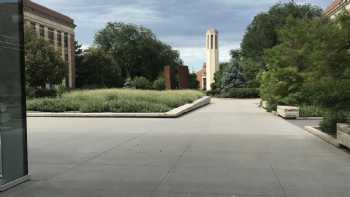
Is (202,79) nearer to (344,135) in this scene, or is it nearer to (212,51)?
(212,51)

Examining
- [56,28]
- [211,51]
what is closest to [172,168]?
[56,28]

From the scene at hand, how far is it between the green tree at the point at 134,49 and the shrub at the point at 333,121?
79.9 metres

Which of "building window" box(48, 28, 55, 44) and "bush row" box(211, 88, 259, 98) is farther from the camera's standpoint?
"building window" box(48, 28, 55, 44)

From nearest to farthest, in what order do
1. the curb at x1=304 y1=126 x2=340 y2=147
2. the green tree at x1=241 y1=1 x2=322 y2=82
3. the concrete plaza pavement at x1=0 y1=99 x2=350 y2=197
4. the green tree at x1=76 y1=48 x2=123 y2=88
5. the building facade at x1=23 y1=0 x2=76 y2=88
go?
the concrete plaza pavement at x1=0 y1=99 x2=350 y2=197, the curb at x1=304 y1=126 x2=340 y2=147, the green tree at x1=241 y1=1 x2=322 y2=82, the building facade at x1=23 y1=0 x2=76 y2=88, the green tree at x1=76 y1=48 x2=123 y2=88

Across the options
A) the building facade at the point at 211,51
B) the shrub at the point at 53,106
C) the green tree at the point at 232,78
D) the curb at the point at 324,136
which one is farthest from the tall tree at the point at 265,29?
the curb at the point at 324,136

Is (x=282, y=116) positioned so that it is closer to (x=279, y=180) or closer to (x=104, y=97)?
(x=104, y=97)

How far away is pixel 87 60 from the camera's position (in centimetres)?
7900

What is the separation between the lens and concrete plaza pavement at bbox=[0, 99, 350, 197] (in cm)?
677

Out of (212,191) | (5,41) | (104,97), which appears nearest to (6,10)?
(5,41)

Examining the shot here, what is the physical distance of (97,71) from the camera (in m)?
75.8

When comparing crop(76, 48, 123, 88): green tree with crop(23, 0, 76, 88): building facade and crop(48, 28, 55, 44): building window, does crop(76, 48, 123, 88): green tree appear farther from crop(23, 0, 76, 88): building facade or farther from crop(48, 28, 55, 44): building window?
crop(48, 28, 55, 44): building window

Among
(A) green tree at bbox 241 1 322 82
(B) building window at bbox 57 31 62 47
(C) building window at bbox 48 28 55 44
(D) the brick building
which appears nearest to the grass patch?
(A) green tree at bbox 241 1 322 82

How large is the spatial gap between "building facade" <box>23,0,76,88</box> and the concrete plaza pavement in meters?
56.5

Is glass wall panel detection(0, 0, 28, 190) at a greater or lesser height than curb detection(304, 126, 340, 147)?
greater
